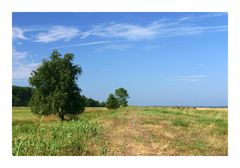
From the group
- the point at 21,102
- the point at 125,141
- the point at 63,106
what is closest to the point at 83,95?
the point at 63,106

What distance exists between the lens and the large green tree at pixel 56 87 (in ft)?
71.1

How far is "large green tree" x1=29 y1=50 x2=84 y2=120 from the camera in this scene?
21656 mm

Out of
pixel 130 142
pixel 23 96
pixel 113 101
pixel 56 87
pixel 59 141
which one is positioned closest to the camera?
pixel 59 141

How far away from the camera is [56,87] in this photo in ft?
71.7

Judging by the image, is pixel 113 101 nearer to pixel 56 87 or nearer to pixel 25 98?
pixel 56 87

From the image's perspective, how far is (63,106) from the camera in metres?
22.3

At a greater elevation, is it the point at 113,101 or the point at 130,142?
the point at 113,101

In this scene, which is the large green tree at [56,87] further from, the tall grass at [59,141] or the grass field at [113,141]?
the tall grass at [59,141]

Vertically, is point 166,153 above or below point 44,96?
below

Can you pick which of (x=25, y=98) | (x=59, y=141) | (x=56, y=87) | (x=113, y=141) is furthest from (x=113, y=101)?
Result: (x=59, y=141)

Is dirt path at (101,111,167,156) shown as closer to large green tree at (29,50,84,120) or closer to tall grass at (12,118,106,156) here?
tall grass at (12,118,106,156)
